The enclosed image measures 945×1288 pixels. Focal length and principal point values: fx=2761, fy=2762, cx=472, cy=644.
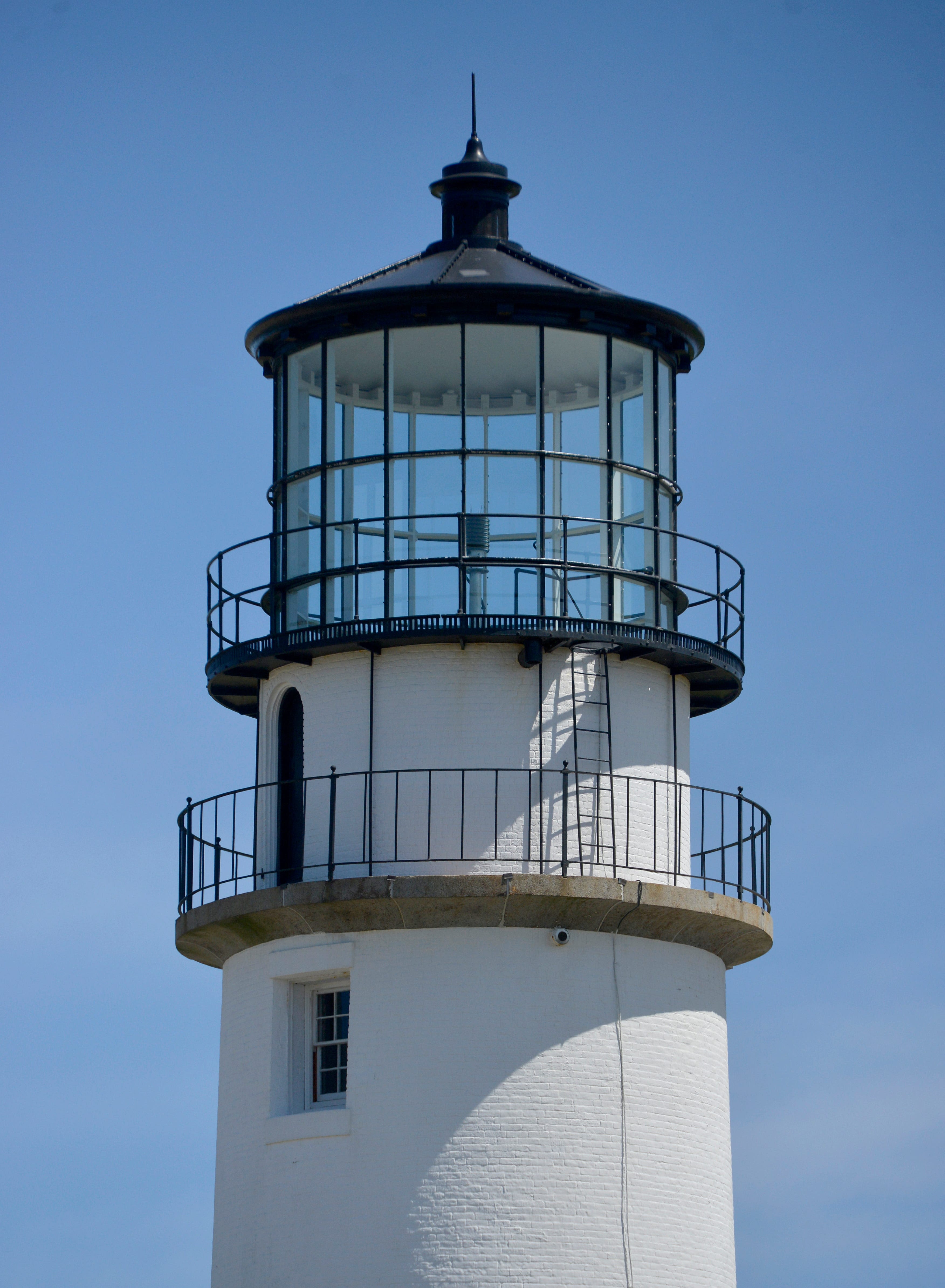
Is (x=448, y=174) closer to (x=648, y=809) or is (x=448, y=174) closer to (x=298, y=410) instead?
(x=298, y=410)

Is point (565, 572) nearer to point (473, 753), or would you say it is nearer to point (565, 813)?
point (473, 753)

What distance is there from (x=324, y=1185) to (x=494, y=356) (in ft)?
32.1

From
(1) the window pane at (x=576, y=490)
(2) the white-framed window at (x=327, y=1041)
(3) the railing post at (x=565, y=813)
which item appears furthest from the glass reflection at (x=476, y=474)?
(2) the white-framed window at (x=327, y=1041)

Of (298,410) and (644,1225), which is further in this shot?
(298,410)

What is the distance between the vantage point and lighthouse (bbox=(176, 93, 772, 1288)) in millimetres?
30266

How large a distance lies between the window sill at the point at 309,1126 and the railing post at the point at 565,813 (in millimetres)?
3660

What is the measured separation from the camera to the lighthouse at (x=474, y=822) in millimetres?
30266

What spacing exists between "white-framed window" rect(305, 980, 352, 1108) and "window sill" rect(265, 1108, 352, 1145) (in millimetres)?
294

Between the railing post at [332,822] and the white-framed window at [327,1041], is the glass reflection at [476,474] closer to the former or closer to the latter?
the railing post at [332,822]

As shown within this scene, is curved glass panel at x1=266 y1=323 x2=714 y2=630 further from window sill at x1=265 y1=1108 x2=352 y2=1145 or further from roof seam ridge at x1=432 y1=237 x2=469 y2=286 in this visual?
window sill at x1=265 y1=1108 x2=352 y2=1145

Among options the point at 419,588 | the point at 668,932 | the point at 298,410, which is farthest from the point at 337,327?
the point at 668,932

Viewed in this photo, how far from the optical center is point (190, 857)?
1297 inches

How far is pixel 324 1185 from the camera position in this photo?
30.6 m

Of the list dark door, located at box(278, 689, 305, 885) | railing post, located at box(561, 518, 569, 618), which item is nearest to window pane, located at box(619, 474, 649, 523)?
railing post, located at box(561, 518, 569, 618)
